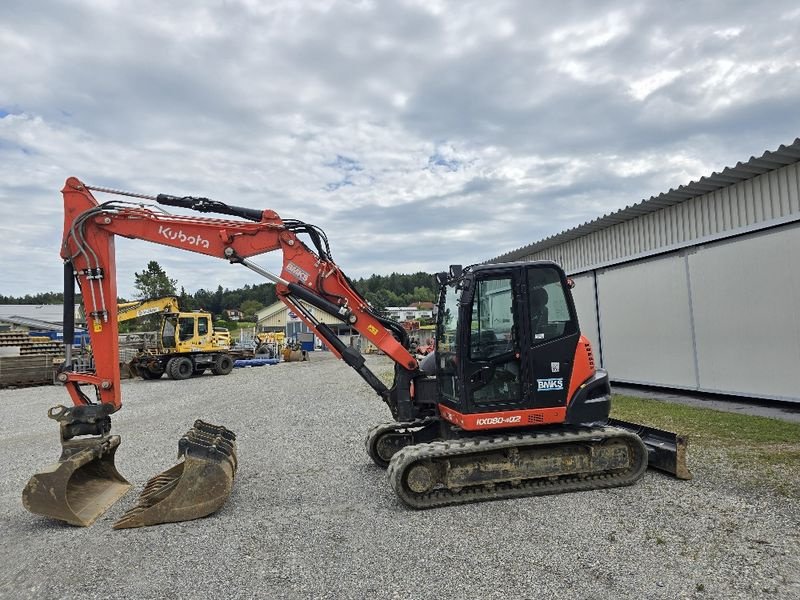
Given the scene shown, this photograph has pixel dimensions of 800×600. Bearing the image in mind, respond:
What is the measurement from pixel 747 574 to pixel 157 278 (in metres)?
48.7

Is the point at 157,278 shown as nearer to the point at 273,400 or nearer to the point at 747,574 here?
the point at 273,400

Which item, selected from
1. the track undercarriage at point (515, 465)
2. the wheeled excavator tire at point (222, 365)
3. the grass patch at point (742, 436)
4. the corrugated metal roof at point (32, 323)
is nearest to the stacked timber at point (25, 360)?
the wheeled excavator tire at point (222, 365)

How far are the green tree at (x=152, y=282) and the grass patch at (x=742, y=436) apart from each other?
141ft

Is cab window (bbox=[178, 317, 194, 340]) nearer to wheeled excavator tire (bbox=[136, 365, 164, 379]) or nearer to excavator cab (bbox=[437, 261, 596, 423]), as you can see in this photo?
wheeled excavator tire (bbox=[136, 365, 164, 379])

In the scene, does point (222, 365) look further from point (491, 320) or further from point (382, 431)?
point (491, 320)

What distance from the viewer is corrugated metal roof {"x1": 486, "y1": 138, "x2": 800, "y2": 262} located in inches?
378

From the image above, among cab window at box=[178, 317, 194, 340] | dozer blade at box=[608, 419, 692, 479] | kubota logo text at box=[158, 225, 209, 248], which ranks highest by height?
kubota logo text at box=[158, 225, 209, 248]

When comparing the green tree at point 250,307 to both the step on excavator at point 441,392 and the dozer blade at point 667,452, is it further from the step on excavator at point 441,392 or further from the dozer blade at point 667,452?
the dozer blade at point 667,452

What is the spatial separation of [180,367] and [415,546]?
21947 mm

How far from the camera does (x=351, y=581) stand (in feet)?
14.0

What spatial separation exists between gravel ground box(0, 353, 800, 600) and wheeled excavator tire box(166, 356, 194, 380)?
17.5 meters

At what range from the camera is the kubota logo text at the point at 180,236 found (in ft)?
22.3

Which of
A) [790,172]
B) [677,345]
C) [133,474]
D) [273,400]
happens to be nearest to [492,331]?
[133,474]

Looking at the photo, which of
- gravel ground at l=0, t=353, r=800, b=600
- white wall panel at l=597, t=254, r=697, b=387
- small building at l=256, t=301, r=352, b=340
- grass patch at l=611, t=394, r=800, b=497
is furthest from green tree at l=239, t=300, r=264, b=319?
gravel ground at l=0, t=353, r=800, b=600
